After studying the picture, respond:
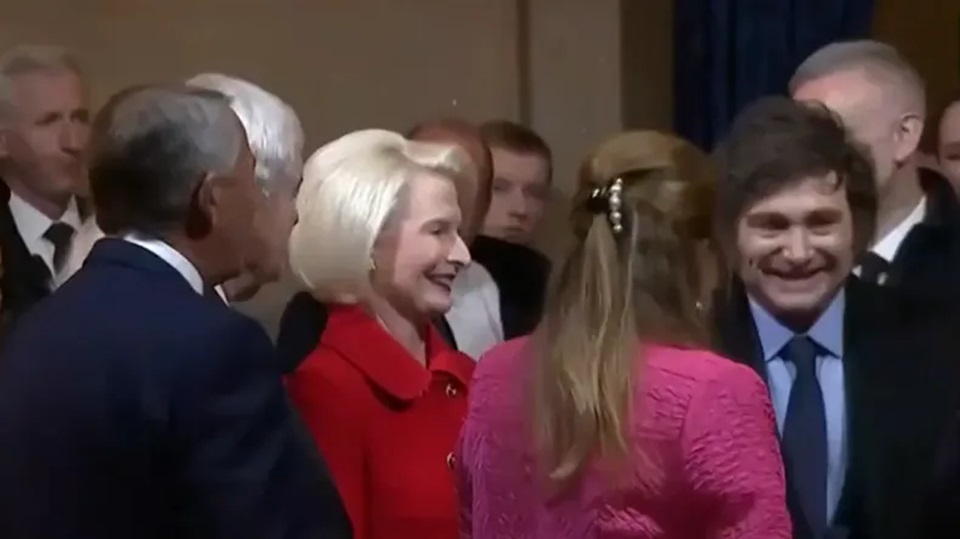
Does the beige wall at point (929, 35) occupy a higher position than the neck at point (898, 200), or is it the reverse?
the beige wall at point (929, 35)

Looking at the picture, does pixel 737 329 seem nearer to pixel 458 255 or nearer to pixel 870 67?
pixel 458 255

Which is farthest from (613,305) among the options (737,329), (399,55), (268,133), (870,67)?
(399,55)

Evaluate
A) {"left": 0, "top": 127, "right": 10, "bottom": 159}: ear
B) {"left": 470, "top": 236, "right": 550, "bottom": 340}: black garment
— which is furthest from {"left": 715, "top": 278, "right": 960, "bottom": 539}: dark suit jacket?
{"left": 0, "top": 127, "right": 10, "bottom": 159}: ear

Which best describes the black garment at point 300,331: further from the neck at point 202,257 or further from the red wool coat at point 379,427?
the neck at point 202,257

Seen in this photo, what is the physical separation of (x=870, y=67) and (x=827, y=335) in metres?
0.75

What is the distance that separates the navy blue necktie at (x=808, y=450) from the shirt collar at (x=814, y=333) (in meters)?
0.06

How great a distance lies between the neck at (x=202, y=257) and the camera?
1.66 metres

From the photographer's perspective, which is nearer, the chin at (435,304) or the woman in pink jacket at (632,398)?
the woman in pink jacket at (632,398)

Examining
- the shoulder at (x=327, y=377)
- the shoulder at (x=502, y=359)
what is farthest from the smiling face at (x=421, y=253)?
the shoulder at (x=502, y=359)

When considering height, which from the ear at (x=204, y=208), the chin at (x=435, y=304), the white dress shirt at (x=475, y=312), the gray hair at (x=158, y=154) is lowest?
the white dress shirt at (x=475, y=312)

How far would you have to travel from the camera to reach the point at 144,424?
1.57m

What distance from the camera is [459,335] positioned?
111 inches

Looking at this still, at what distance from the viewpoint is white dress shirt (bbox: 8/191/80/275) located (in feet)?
9.75

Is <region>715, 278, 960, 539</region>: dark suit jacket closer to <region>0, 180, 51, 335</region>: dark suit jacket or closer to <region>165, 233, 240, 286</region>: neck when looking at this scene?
<region>165, 233, 240, 286</region>: neck
